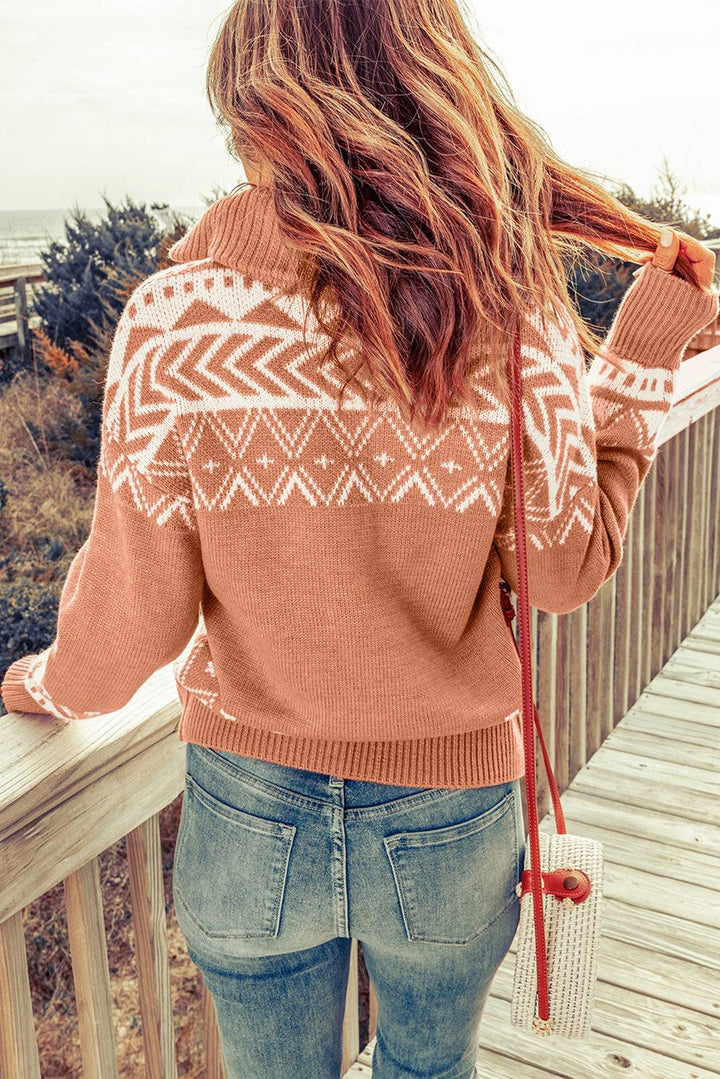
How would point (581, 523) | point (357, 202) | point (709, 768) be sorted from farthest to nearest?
point (709, 768) < point (581, 523) < point (357, 202)

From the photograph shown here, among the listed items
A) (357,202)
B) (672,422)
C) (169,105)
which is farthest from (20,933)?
(169,105)

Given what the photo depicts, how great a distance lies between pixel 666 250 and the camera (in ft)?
3.43

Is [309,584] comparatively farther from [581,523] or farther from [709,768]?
[709,768]

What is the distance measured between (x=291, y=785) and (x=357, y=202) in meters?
0.56

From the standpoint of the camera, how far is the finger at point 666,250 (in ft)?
3.41

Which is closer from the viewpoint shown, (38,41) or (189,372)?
(189,372)

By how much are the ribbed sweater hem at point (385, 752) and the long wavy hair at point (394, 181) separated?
0.35 metres

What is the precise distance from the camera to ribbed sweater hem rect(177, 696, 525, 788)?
991 mm

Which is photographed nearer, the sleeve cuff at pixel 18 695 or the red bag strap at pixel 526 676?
the red bag strap at pixel 526 676

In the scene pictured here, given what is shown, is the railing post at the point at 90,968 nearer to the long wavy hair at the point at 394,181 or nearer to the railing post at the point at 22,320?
the long wavy hair at the point at 394,181

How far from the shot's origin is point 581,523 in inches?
39.6

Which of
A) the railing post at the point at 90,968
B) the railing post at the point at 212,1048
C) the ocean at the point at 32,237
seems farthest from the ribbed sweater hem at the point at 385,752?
the ocean at the point at 32,237

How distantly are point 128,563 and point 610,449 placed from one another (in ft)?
1.70

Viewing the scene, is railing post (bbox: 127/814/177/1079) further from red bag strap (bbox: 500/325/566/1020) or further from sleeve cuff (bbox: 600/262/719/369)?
sleeve cuff (bbox: 600/262/719/369)
